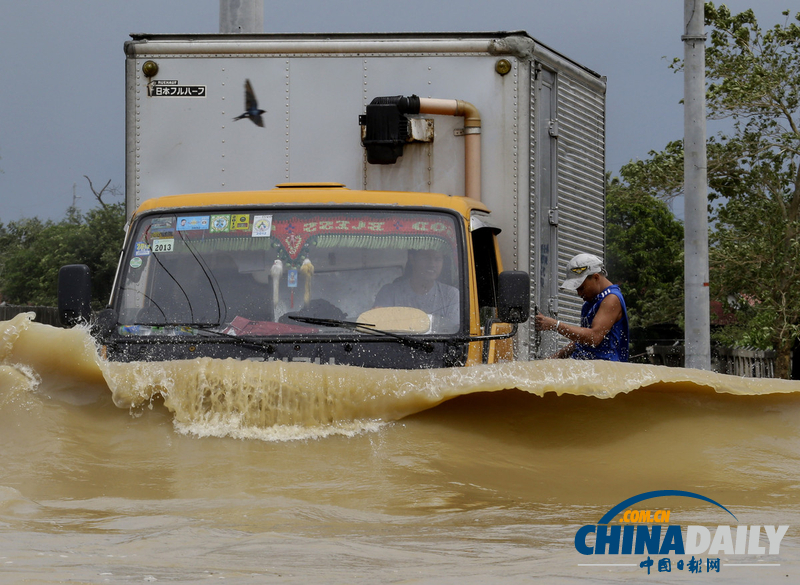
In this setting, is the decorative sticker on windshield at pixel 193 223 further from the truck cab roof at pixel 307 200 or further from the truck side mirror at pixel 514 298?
the truck side mirror at pixel 514 298

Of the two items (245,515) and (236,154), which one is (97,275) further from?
(245,515)

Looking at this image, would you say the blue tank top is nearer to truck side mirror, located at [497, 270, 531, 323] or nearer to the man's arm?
the man's arm

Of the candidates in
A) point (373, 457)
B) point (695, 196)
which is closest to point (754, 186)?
point (695, 196)

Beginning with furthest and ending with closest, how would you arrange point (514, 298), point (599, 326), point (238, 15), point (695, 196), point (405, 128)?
point (695, 196) → point (238, 15) → point (405, 128) → point (599, 326) → point (514, 298)

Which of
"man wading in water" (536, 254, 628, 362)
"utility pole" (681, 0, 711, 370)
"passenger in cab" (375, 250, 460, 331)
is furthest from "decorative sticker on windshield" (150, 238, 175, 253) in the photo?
"utility pole" (681, 0, 711, 370)

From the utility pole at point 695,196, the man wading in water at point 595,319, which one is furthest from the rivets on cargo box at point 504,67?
the utility pole at point 695,196

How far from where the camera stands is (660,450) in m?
5.76

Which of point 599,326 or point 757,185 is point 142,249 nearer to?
point 599,326

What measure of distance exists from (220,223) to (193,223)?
0.58ft

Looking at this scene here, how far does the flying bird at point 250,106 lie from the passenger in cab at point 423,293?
1.98m

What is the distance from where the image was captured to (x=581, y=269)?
7.31 m

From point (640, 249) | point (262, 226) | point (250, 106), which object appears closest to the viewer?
point (262, 226)

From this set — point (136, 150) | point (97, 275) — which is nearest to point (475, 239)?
point (136, 150)

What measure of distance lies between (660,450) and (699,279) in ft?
24.8
